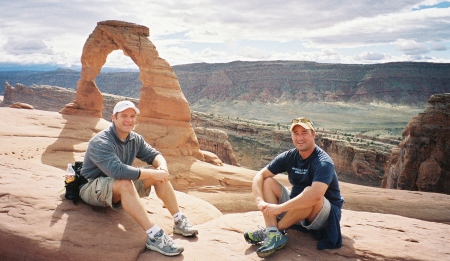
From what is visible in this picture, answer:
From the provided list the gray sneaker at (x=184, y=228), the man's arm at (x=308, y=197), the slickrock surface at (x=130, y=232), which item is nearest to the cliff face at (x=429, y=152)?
the slickrock surface at (x=130, y=232)

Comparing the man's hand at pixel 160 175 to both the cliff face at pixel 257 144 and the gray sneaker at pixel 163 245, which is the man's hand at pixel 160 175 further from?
the cliff face at pixel 257 144

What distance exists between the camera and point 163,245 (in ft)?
12.6

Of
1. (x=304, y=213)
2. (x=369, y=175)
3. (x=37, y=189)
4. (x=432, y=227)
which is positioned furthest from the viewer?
(x=369, y=175)

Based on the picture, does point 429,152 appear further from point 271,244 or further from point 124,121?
point 124,121

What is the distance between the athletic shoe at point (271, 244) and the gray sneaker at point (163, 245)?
3.16 feet

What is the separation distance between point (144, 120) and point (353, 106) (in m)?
76.1

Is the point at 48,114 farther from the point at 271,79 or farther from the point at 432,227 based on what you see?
the point at 271,79

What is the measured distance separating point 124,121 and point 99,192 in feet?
3.13

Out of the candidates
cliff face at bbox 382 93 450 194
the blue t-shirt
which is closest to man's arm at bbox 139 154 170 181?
the blue t-shirt

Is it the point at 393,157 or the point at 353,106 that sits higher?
the point at 353,106

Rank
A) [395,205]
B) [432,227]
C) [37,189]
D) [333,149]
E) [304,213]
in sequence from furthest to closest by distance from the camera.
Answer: [333,149]
[395,205]
[432,227]
[37,189]
[304,213]

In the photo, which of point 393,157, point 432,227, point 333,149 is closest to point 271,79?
point 333,149

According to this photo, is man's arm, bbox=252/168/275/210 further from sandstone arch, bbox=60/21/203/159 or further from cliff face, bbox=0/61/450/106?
cliff face, bbox=0/61/450/106

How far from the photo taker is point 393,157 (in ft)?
69.8
